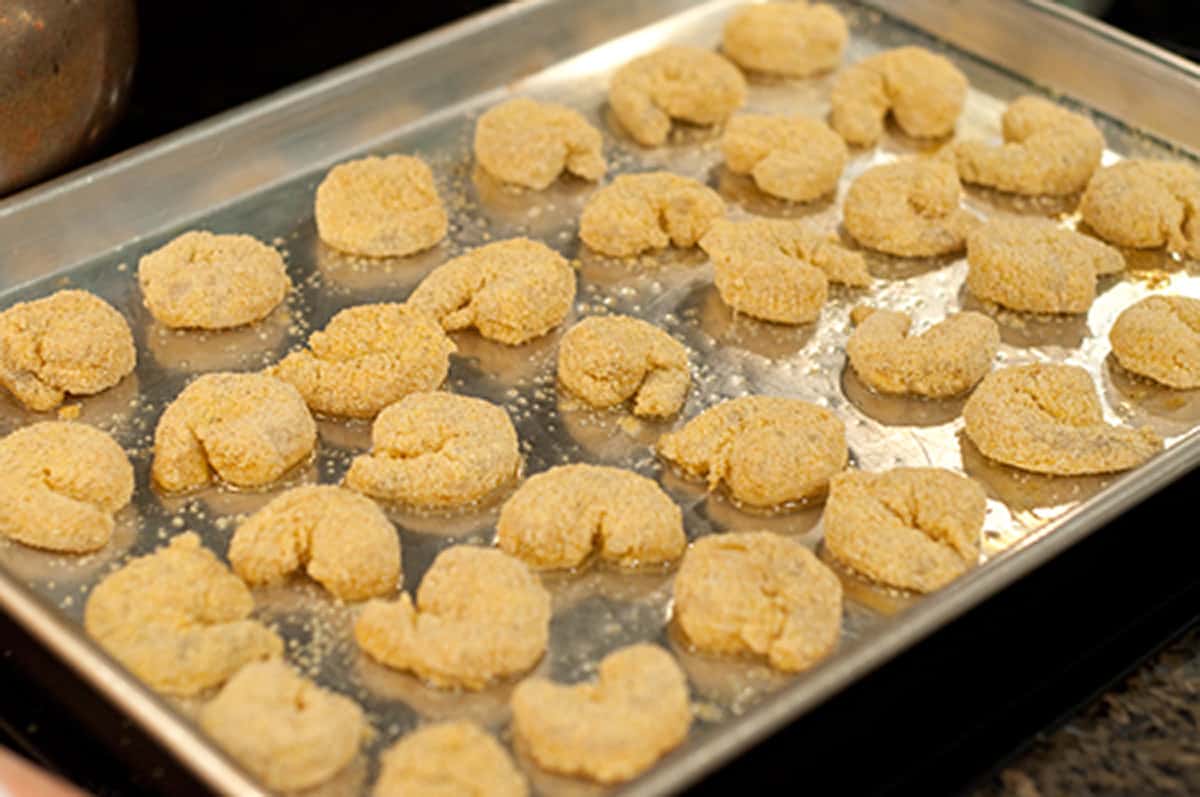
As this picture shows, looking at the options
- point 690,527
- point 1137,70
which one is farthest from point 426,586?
point 1137,70

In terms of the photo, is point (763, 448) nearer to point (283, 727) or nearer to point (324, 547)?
point (324, 547)

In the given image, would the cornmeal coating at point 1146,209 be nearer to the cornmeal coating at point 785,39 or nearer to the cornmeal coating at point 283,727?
the cornmeal coating at point 785,39

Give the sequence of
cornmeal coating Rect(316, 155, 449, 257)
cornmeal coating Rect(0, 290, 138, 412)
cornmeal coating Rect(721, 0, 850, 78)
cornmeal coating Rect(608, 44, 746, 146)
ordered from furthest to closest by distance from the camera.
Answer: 1. cornmeal coating Rect(721, 0, 850, 78)
2. cornmeal coating Rect(608, 44, 746, 146)
3. cornmeal coating Rect(316, 155, 449, 257)
4. cornmeal coating Rect(0, 290, 138, 412)

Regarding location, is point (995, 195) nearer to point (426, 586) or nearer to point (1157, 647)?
point (1157, 647)

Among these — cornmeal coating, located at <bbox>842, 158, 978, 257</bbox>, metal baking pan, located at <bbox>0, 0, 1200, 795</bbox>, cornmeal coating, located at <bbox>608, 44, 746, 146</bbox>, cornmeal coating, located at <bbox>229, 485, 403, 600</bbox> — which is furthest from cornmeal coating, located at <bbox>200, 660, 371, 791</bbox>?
cornmeal coating, located at <bbox>608, 44, 746, 146</bbox>

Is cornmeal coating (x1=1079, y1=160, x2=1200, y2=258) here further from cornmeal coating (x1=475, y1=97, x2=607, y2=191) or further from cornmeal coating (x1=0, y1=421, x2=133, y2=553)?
cornmeal coating (x1=0, y1=421, x2=133, y2=553)

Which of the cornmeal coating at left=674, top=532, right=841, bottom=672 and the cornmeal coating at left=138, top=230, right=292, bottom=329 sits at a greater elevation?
the cornmeal coating at left=674, top=532, right=841, bottom=672
